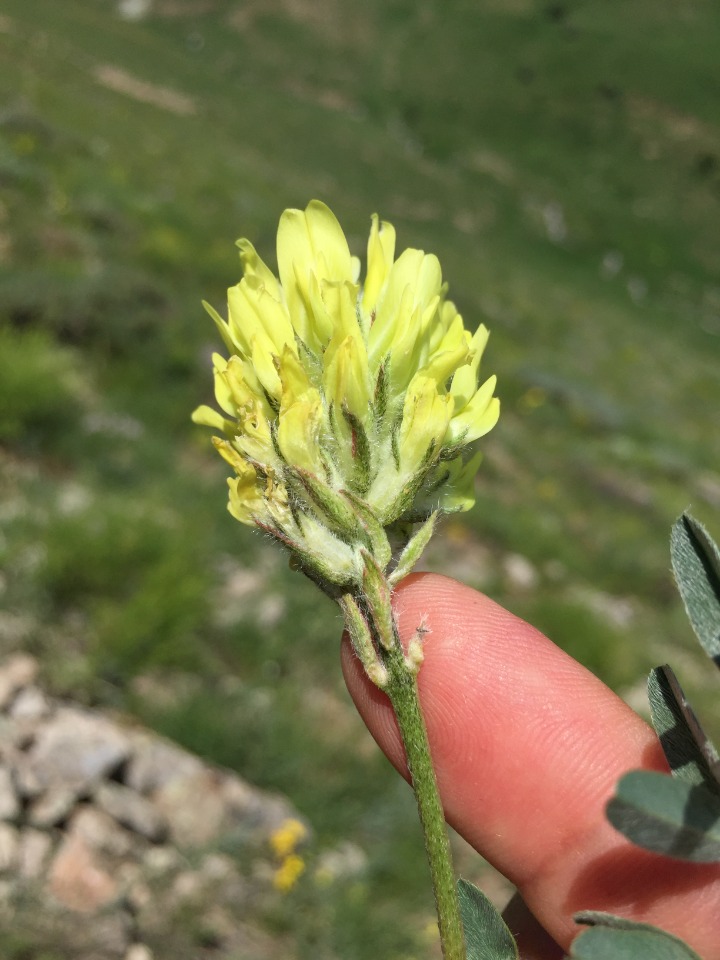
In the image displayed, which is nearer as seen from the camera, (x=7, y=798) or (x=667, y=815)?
(x=667, y=815)

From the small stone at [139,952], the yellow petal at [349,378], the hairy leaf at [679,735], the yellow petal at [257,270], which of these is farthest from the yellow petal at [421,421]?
the small stone at [139,952]

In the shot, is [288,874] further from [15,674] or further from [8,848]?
[15,674]

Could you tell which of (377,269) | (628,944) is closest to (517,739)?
(628,944)

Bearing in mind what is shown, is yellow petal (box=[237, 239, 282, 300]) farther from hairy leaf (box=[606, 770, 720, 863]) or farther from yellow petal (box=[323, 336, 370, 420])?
hairy leaf (box=[606, 770, 720, 863])

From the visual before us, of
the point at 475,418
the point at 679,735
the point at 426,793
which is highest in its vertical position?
the point at 475,418

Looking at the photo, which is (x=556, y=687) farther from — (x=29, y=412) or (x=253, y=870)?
(x=29, y=412)

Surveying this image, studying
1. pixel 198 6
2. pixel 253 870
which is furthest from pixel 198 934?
pixel 198 6

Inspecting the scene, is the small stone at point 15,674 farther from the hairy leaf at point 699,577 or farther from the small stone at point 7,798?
the hairy leaf at point 699,577
